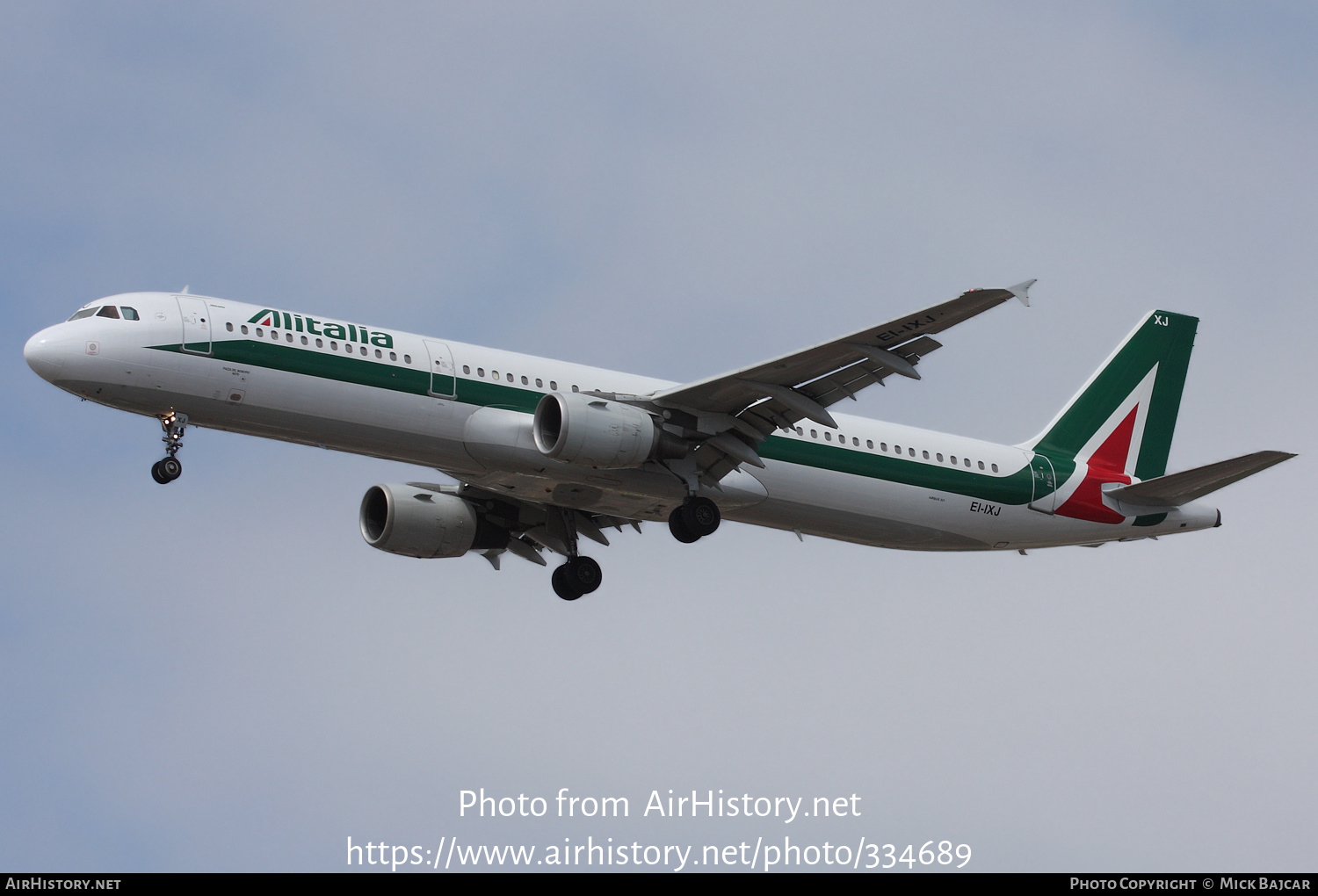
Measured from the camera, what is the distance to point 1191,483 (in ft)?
124

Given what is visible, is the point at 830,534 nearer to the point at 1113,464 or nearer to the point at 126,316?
the point at 1113,464

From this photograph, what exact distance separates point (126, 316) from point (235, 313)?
6.61 feet

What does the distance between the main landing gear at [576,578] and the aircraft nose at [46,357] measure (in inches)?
517

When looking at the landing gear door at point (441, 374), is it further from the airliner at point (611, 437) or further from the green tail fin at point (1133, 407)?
the green tail fin at point (1133, 407)

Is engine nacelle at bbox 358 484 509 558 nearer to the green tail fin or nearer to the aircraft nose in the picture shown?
the aircraft nose

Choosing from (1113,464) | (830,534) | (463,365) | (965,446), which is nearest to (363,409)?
(463,365)

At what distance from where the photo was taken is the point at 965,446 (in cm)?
3866

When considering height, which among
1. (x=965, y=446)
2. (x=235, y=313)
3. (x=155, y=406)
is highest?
(x=965, y=446)

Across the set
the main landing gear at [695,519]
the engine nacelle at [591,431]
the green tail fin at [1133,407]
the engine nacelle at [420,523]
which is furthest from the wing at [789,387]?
the green tail fin at [1133,407]

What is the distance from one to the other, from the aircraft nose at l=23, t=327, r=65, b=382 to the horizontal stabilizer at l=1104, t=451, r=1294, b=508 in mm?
23992

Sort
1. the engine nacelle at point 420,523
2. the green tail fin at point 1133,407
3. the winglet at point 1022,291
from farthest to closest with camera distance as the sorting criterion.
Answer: the green tail fin at point 1133,407 < the engine nacelle at point 420,523 < the winglet at point 1022,291

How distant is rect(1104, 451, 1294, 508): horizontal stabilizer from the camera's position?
34.6m

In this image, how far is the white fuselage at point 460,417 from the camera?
31.0 meters

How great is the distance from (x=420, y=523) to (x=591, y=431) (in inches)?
285
